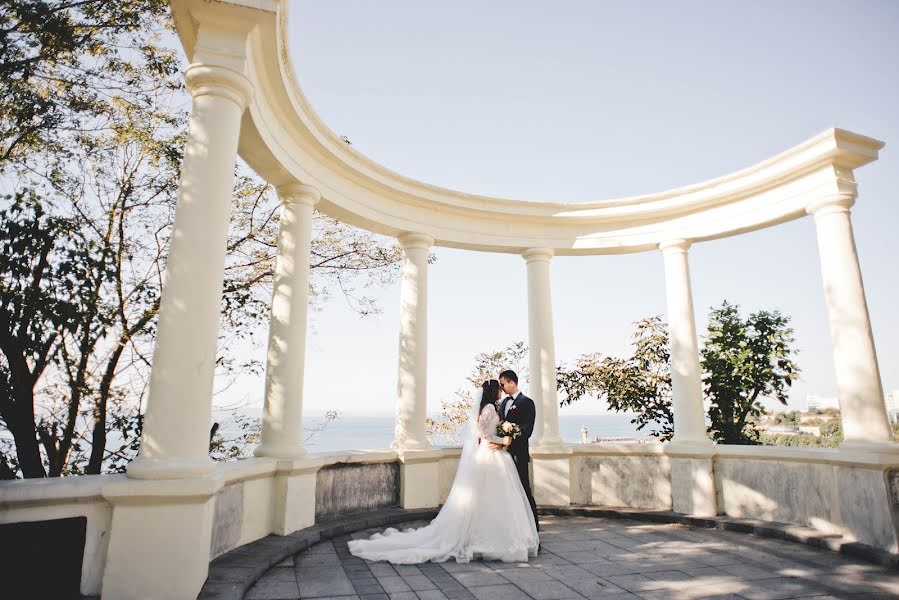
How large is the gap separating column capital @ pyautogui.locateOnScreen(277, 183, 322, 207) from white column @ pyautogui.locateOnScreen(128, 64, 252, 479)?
4.86 meters

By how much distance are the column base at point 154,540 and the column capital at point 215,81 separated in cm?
732

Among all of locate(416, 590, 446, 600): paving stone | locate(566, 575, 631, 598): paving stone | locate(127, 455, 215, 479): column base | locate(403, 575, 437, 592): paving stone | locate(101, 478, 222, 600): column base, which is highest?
locate(127, 455, 215, 479): column base

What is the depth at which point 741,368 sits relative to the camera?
2103 cm

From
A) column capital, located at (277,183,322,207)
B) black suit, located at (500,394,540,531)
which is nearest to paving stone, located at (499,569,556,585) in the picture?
black suit, located at (500,394,540,531)

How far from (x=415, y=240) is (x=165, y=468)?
12560mm

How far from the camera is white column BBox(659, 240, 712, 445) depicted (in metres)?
18.0

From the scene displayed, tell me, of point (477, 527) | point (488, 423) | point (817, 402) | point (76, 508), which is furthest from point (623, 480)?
point (817, 402)

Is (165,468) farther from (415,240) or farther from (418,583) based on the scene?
(415,240)

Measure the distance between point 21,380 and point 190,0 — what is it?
964cm

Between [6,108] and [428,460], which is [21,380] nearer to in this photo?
[6,108]

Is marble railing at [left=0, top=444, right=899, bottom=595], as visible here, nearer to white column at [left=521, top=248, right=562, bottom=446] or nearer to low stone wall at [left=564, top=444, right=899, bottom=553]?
low stone wall at [left=564, top=444, right=899, bottom=553]

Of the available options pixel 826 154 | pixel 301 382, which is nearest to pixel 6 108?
pixel 301 382

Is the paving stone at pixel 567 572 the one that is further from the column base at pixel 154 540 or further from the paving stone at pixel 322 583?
the column base at pixel 154 540

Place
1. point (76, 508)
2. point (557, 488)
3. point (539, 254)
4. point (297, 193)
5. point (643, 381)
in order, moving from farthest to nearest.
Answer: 1. point (643, 381)
2. point (539, 254)
3. point (557, 488)
4. point (297, 193)
5. point (76, 508)
